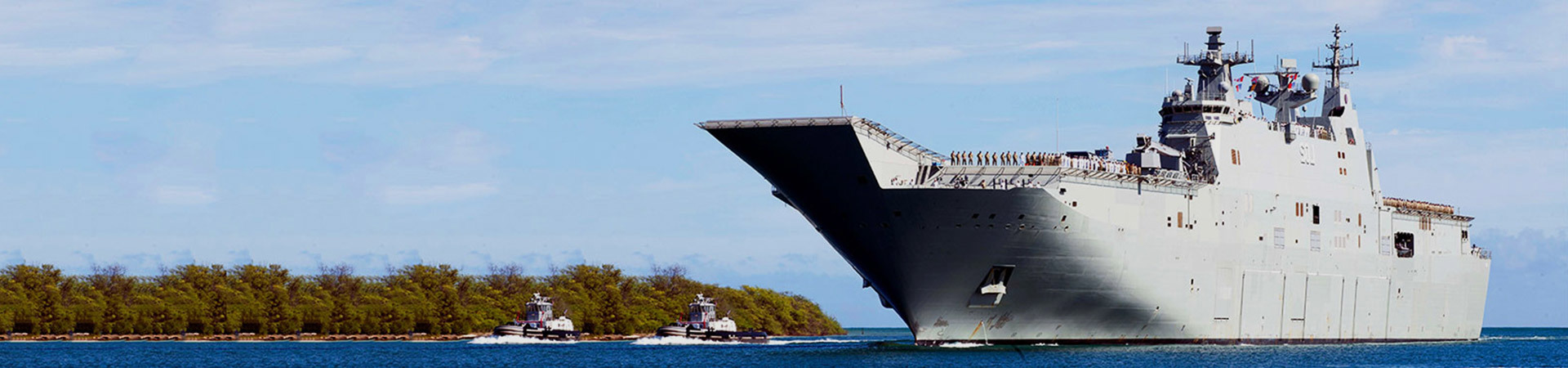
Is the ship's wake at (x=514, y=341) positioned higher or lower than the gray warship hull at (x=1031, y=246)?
lower

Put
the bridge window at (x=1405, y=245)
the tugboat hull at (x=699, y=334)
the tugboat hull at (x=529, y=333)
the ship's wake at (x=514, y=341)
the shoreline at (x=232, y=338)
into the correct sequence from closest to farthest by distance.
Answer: the bridge window at (x=1405, y=245) → the tugboat hull at (x=699, y=334) → the ship's wake at (x=514, y=341) → the tugboat hull at (x=529, y=333) → the shoreline at (x=232, y=338)

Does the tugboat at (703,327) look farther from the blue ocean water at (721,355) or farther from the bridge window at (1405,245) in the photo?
the bridge window at (1405,245)

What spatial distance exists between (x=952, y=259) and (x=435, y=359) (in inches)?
887

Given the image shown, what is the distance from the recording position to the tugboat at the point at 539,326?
80.1 metres

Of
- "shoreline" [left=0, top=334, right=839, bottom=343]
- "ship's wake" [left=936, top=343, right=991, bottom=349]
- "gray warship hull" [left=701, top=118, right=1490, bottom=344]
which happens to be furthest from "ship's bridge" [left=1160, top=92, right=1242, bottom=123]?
"shoreline" [left=0, top=334, right=839, bottom=343]

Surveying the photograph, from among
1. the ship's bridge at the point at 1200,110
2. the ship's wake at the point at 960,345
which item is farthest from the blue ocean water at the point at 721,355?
the ship's bridge at the point at 1200,110

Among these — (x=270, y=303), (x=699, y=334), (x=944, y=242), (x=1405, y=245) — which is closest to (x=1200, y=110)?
(x=944, y=242)

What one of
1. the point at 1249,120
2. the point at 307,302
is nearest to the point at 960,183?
the point at 1249,120

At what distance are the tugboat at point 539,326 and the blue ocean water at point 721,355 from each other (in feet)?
1.56

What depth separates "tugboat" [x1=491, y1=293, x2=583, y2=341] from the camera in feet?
263

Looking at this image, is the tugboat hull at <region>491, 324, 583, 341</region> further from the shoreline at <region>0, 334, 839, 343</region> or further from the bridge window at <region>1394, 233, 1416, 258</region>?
the bridge window at <region>1394, 233, 1416, 258</region>

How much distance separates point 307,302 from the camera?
287ft

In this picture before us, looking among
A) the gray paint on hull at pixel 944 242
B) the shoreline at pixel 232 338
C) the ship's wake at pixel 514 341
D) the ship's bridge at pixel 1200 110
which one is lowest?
the shoreline at pixel 232 338

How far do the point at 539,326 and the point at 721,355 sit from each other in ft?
71.3
